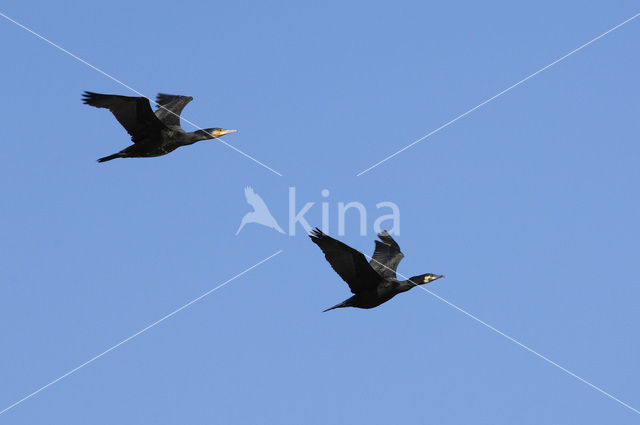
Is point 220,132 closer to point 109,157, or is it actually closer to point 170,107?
point 109,157

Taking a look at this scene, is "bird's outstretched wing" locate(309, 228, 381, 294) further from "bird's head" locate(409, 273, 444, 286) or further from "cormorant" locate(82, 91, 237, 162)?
"cormorant" locate(82, 91, 237, 162)

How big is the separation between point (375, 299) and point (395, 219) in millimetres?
4148

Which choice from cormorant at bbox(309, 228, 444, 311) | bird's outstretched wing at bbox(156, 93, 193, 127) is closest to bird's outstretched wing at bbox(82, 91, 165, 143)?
bird's outstretched wing at bbox(156, 93, 193, 127)

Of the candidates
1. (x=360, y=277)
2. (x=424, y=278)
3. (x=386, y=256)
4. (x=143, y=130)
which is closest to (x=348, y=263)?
(x=360, y=277)

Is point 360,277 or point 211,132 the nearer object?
point 360,277

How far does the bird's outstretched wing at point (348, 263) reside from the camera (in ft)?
87.9

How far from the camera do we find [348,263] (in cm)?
2777

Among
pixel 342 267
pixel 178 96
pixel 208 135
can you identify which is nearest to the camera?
pixel 342 267

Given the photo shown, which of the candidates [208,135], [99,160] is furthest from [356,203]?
[99,160]

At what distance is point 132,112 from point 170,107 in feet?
16.1

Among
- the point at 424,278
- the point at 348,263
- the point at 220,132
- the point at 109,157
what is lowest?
the point at 424,278

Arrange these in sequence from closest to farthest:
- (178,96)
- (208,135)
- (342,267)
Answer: (342,267) → (208,135) → (178,96)

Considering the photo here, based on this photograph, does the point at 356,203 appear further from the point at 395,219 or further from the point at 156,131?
the point at 156,131

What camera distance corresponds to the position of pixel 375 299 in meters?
28.7
